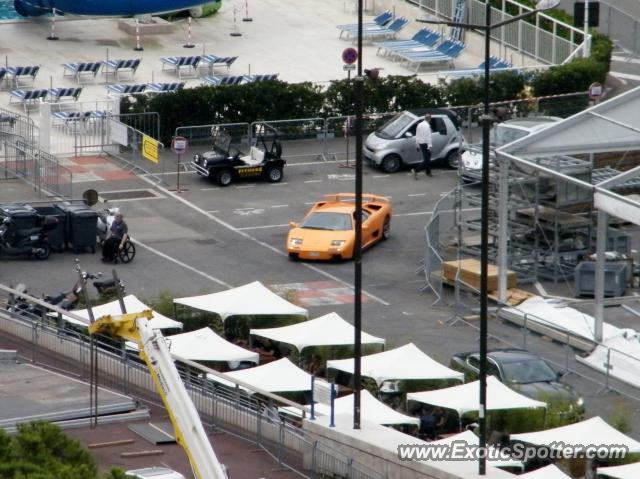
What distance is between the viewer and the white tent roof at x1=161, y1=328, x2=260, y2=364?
→ 31.8 meters

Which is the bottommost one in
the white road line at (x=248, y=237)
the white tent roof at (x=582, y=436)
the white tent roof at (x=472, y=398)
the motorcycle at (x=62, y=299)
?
the white road line at (x=248, y=237)

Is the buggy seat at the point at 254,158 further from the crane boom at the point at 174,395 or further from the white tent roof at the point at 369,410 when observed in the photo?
the crane boom at the point at 174,395

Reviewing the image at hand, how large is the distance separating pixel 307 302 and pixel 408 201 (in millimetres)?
9105

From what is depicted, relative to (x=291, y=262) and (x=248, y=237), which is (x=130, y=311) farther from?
(x=248, y=237)

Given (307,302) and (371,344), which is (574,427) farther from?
(307,302)

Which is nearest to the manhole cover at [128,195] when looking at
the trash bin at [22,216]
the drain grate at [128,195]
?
the drain grate at [128,195]

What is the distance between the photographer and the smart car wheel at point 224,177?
46.7 metres

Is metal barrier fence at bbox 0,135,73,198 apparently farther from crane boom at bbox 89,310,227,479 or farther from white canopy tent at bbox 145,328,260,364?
crane boom at bbox 89,310,227,479

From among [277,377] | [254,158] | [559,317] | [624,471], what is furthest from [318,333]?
[254,158]

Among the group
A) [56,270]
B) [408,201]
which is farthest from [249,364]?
[408,201]

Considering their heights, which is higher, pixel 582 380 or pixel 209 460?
pixel 209 460

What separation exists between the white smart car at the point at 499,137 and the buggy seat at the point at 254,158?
5327 millimetres

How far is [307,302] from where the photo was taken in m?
37.7

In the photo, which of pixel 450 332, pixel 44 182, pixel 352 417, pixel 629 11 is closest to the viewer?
pixel 352 417
